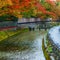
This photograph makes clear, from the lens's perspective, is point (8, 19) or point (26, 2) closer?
point (26, 2)

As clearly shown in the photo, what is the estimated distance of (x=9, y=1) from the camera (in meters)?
32.5

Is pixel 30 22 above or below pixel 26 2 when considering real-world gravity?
below

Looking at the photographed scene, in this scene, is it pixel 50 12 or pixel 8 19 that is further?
pixel 50 12

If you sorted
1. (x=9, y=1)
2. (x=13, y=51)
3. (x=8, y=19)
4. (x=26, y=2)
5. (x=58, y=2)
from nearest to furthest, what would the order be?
(x=13, y=51), (x=9, y=1), (x=26, y=2), (x=8, y=19), (x=58, y=2)

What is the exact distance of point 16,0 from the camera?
35438 millimetres

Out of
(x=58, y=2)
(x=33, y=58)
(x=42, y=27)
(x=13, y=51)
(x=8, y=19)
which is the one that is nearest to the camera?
(x=33, y=58)

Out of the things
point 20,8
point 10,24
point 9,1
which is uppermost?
point 9,1

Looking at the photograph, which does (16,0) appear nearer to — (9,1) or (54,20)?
(9,1)

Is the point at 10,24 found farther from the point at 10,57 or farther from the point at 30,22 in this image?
the point at 10,57

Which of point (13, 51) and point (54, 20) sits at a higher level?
point (13, 51)

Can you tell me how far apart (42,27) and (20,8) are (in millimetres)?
26695

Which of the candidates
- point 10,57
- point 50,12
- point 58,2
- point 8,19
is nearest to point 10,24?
point 8,19

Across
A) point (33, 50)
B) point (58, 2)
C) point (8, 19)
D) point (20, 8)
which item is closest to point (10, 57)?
point (33, 50)

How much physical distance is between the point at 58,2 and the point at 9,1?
5406 centimetres
